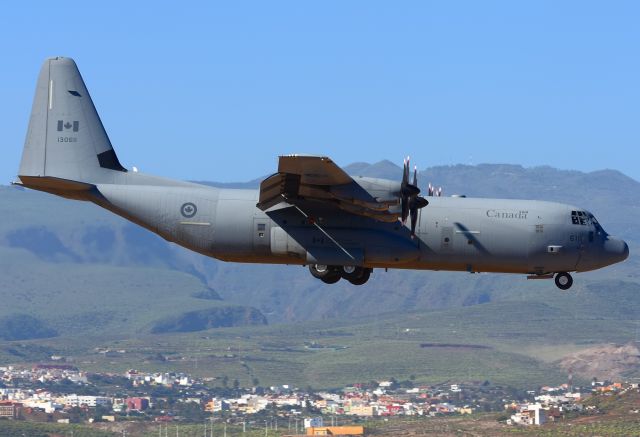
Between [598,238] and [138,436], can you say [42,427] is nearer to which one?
[138,436]

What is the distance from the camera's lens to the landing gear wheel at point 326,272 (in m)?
57.4

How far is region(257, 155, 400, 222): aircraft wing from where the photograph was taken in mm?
52469

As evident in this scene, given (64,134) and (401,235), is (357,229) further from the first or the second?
(64,134)

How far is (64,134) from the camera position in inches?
2397

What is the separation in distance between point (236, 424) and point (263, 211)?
128604 mm

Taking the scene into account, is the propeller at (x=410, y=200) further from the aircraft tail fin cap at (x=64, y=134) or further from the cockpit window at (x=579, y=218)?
the aircraft tail fin cap at (x=64, y=134)

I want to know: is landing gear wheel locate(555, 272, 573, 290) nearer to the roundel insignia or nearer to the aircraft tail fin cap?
the roundel insignia

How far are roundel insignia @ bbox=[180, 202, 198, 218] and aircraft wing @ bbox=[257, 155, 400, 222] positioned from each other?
3.30 m

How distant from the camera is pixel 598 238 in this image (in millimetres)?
58219

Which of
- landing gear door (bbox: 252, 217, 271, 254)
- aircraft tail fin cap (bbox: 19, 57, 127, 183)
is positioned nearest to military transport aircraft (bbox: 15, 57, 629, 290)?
landing gear door (bbox: 252, 217, 271, 254)

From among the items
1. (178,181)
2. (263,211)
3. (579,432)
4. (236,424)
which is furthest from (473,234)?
(236,424)

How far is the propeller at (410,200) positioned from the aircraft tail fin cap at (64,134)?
14361 millimetres

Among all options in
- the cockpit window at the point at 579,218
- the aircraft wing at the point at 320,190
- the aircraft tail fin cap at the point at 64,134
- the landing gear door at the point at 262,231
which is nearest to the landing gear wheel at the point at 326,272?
the landing gear door at the point at 262,231

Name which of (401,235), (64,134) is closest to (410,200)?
(401,235)
